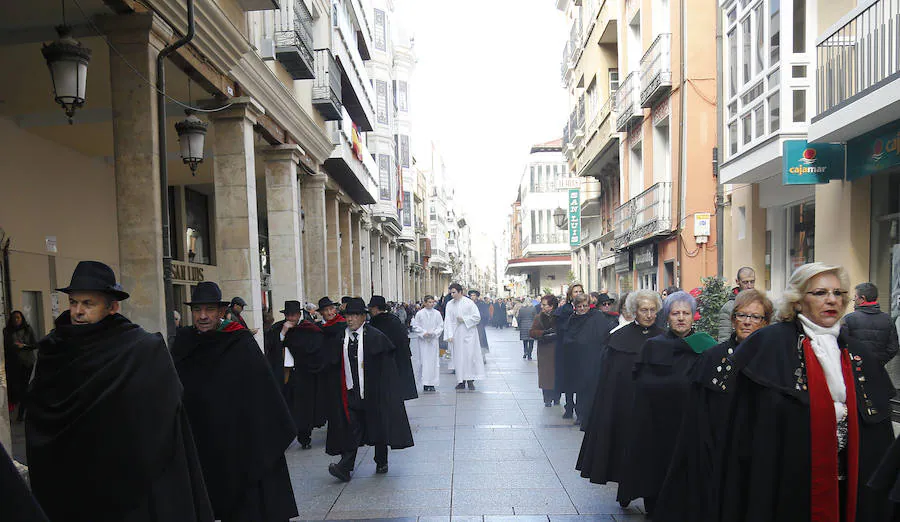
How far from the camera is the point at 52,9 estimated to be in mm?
7789

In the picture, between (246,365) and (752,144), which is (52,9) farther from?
(752,144)

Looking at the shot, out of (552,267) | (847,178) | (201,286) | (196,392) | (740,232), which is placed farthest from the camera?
(552,267)

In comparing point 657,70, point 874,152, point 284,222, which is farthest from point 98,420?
point 657,70

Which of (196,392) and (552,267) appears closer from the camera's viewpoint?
(196,392)

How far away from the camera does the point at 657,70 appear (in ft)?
64.3

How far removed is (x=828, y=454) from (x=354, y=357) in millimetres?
4807

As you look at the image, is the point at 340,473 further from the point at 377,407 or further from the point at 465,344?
the point at 465,344

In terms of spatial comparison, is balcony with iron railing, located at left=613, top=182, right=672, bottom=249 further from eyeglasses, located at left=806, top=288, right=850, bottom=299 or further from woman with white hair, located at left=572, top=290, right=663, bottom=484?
eyeglasses, located at left=806, top=288, right=850, bottom=299

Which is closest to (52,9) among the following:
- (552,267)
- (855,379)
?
(855,379)

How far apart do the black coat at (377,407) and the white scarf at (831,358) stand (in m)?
4.58

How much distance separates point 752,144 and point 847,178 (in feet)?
7.96

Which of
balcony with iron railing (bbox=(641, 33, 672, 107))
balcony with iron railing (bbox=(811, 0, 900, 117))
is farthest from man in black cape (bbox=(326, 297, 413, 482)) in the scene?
balcony with iron railing (bbox=(641, 33, 672, 107))

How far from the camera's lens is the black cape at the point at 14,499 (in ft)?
6.36

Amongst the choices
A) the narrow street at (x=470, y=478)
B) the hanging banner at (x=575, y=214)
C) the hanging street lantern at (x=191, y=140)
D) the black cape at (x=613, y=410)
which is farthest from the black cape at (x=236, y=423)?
the hanging banner at (x=575, y=214)
